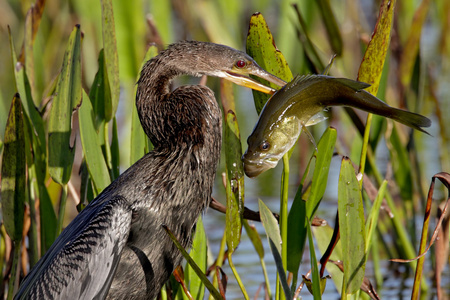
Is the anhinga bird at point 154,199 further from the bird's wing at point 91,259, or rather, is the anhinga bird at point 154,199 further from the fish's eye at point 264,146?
the fish's eye at point 264,146

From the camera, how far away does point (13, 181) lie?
2.82 m

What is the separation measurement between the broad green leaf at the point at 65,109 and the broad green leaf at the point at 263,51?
664 mm

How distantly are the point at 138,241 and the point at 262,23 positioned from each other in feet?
2.81

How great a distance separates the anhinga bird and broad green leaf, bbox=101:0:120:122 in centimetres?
20

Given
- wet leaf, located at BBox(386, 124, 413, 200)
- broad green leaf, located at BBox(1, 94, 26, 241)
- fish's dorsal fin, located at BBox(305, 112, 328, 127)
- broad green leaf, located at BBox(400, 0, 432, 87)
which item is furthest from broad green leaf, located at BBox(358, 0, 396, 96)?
broad green leaf, located at BBox(400, 0, 432, 87)

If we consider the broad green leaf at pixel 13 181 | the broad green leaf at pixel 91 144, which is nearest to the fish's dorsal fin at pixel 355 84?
the broad green leaf at pixel 91 144

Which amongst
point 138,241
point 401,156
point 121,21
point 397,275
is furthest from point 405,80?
point 121,21

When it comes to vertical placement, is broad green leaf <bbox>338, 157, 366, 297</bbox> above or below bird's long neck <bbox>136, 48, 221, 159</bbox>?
below

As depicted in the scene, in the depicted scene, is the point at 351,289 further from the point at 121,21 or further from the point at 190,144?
the point at 121,21

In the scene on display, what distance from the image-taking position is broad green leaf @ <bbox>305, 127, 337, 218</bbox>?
234cm

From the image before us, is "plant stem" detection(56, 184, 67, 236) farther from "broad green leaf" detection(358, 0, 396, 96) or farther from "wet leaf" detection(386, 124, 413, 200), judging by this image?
"wet leaf" detection(386, 124, 413, 200)

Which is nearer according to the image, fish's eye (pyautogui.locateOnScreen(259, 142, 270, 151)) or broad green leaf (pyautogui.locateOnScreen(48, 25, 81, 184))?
fish's eye (pyautogui.locateOnScreen(259, 142, 270, 151))

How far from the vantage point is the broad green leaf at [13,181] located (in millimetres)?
2775

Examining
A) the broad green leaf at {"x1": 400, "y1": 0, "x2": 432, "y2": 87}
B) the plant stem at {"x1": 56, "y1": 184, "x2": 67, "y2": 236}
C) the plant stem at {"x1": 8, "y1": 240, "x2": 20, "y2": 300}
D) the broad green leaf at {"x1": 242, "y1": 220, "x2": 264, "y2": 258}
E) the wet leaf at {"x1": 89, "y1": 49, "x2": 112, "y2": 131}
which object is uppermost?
the broad green leaf at {"x1": 400, "y1": 0, "x2": 432, "y2": 87}
